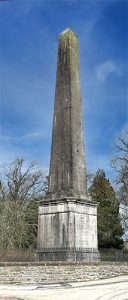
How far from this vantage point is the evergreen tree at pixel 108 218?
34.0 meters

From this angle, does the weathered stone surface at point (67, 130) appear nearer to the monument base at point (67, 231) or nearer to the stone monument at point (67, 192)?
the stone monument at point (67, 192)

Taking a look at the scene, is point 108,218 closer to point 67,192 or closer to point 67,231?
point 67,192

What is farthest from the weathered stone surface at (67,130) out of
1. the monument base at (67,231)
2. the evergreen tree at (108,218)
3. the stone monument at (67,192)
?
the evergreen tree at (108,218)

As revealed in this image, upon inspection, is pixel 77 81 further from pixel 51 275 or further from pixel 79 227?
pixel 51 275

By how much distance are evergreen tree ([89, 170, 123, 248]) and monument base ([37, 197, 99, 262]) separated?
1551cm

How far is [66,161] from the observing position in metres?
18.3

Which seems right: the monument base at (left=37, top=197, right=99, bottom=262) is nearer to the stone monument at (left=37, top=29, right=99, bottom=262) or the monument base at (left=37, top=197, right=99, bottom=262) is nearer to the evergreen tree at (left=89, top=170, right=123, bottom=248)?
the stone monument at (left=37, top=29, right=99, bottom=262)

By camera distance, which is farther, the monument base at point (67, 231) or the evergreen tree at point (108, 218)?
the evergreen tree at point (108, 218)

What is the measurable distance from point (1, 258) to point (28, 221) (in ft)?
58.1

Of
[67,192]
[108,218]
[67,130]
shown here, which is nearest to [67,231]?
[67,192]

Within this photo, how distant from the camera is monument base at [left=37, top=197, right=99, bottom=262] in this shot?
16.8 meters

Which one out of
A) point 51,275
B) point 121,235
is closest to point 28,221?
point 121,235

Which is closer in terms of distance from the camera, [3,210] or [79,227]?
[79,227]

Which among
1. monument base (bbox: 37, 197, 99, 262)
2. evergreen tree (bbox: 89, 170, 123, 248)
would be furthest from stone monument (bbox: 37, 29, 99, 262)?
evergreen tree (bbox: 89, 170, 123, 248)
